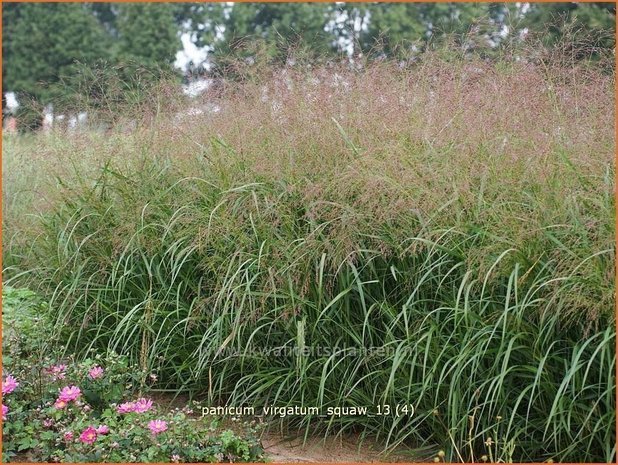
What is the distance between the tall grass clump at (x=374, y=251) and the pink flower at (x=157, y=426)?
1.25ft

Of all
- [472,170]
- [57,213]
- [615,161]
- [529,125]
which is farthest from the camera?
[57,213]

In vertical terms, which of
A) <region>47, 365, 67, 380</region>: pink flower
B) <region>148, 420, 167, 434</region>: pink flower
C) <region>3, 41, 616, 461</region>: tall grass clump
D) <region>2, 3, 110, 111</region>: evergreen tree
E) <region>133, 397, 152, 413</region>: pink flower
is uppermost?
<region>2, 3, 110, 111</region>: evergreen tree

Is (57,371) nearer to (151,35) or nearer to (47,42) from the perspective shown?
(151,35)

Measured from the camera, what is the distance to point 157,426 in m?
3.01

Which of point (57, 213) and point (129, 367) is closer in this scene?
point (129, 367)

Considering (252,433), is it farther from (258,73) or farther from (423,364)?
(258,73)

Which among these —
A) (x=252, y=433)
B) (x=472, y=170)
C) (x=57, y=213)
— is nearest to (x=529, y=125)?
(x=472, y=170)

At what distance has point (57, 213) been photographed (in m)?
4.34

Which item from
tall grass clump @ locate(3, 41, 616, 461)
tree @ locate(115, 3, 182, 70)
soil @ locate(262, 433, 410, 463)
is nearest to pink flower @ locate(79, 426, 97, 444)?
tall grass clump @ locate(3, 41, 616, 461)

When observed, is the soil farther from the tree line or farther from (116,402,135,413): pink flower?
the tree line

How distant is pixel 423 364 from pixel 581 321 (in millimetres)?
627

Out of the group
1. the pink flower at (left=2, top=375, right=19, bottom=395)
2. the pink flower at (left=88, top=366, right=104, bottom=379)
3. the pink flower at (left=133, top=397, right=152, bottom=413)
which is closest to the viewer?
the pink flower at (left=133, top=397, right=152, bottom=413)

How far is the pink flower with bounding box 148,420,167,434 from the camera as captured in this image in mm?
2998

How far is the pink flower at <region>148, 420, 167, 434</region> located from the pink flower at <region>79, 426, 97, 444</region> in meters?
0.22
